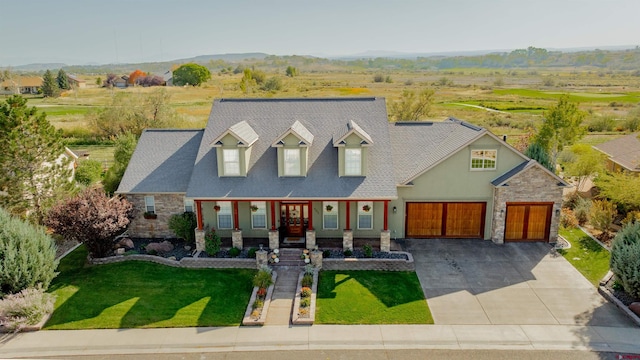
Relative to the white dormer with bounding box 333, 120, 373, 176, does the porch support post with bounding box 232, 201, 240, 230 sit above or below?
below

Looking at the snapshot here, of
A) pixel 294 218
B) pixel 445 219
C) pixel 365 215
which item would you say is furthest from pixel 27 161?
pixel 445 219

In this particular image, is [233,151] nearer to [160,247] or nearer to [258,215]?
[258,215]

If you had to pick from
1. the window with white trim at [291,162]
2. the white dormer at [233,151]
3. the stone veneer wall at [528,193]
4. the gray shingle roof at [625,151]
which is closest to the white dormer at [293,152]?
the window with white trim at [291,162]

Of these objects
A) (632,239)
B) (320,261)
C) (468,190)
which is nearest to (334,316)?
(320,261)

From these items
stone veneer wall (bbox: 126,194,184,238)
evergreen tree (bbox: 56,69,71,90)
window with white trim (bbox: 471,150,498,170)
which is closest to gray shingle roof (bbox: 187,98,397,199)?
stone veneer wall (bbox: 126,194,184,238)

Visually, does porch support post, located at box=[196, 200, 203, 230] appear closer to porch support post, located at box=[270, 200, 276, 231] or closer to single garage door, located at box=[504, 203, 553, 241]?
porch support post, located at box=[270, 200, 276, 231]

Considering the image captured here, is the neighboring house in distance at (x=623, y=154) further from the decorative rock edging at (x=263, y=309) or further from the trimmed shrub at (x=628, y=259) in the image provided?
the decorative rock edging at (x=263, y=309)

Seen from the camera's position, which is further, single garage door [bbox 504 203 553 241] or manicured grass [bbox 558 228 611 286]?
single garage door [bbox 504 203 553 241]
